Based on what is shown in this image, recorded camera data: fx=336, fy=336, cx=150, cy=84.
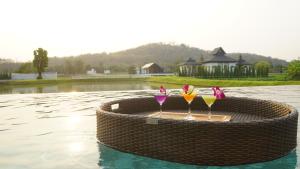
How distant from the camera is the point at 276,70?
95250 mm

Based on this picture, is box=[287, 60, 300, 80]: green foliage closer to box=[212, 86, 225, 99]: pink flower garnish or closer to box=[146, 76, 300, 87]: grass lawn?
box=[146, 76, 300, 87]: grass lawn

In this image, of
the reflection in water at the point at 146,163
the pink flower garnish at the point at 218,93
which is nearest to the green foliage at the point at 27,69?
the reflection in water at the point at 146,163

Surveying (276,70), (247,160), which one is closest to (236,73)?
(276,70)

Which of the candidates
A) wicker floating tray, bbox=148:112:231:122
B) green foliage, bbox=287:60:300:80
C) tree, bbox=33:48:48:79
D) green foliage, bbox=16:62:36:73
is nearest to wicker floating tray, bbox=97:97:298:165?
wicker floating tray, bbox=148:112:231:122

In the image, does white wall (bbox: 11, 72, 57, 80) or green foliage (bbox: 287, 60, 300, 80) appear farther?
white wall (bbox: 11, 72, 57, 80)

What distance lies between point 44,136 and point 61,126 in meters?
1.71

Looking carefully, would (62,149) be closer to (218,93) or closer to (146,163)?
(146,163)

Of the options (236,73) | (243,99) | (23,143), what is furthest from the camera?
(236,73)

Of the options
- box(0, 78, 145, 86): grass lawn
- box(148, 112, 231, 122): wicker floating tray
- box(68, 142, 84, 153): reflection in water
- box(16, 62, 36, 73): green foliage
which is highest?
box(16, 62, 36, 73): green foliage

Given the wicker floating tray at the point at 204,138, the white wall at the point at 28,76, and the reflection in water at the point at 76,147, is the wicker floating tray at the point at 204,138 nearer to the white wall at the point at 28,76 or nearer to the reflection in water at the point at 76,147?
the reflection in water at the point at 76,147

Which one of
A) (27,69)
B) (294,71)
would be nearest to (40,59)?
(27,69)

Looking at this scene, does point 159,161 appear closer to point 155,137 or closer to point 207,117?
point 155,137

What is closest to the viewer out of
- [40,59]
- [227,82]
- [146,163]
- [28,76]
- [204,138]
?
[204,138]

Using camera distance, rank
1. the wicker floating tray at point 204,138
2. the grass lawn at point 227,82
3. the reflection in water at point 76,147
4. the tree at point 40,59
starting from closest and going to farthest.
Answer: the wicker floating tray at point 204,138, the reflection in water at point 76,147, the grass lawn at point 227,82, the tree at point 40,59
